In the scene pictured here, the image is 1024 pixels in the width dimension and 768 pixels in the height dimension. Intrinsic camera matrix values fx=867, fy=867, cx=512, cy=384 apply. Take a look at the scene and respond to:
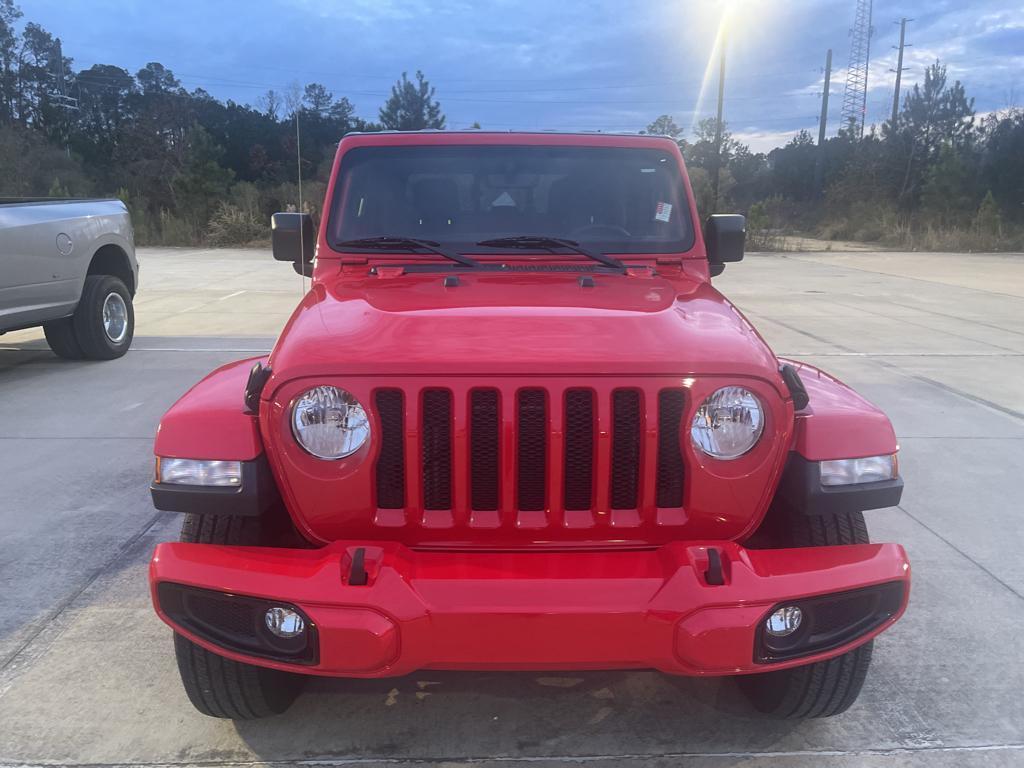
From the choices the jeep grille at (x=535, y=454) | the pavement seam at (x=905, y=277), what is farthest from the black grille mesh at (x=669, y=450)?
the pavement seam at (x=905, y=277)

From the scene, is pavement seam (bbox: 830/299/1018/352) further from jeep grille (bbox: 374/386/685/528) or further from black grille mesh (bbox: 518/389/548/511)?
black grille mesh (bbox: 518/389/548/511)

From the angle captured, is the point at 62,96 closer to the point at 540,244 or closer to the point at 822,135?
the point at 822,135

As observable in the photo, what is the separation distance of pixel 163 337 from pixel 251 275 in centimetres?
768

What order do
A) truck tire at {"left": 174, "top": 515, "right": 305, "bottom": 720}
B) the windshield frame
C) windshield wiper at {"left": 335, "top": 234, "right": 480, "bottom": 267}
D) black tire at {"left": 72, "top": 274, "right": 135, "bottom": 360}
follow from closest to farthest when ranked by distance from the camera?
truck tire at {"left": 174, "top": 515, "right": 305, "bottom": 720}, windshield wiper at {"left": 335, "top": 234, "right": 480, "bottom": 267}, the windshield frame, black tire at {"left": 72, "top": 274, "right": 135, "bottom": 360}

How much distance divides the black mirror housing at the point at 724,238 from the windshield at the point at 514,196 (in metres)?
0.25

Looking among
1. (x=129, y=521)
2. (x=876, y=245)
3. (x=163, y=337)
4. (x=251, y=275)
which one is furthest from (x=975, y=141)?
(x=129, y=521)

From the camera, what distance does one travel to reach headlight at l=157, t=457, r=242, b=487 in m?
2.22

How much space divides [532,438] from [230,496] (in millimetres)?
783

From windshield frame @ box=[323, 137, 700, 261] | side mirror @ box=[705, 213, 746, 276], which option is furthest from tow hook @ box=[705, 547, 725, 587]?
side mirror @ box=[705, 213, 746, 276]

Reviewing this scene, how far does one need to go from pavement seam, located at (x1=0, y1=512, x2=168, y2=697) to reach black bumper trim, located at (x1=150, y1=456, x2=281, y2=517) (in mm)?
1061

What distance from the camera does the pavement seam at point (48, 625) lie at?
280 cm

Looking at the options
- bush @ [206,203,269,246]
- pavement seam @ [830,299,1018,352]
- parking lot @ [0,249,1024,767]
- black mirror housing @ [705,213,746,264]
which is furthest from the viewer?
bush @ [206,203,269,246]

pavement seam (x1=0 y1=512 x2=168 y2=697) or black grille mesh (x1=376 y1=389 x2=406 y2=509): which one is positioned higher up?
black grille mesh (x1=376 y1=389 x2=406 y2=509)

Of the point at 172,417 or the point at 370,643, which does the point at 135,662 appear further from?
the point at 370,643
